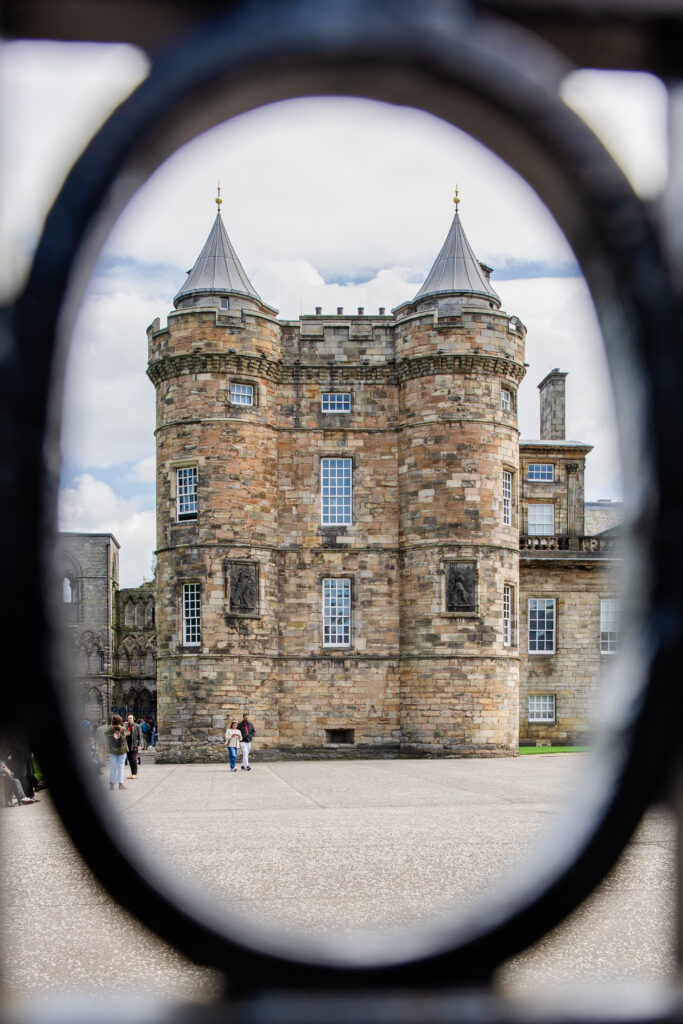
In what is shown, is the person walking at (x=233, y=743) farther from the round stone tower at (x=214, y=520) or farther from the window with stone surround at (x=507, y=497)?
the window with stone surround at (x=507, y=497)

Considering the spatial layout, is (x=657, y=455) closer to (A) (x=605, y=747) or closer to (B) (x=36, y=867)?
(A) (x=605, y=747)

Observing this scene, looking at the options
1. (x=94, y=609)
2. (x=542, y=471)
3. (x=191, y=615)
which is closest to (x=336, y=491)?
(x=191, y=615)

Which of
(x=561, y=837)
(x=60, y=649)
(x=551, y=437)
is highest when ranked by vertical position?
(x=551, y=437)

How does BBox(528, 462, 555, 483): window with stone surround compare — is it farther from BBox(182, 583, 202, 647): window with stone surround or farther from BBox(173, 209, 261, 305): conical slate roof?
BBox(182, 583, 202, 647): window with stone surround

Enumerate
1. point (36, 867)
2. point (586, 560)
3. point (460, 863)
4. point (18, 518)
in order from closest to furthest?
point (18, 518) → point (460, 863) → point (36, 867) → point (586, 560)

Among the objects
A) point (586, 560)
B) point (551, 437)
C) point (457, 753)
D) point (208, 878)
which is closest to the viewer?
point (208, 878)

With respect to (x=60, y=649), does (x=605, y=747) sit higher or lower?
lower

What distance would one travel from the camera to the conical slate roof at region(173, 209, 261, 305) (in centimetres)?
3222

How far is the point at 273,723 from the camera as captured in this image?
30.6m

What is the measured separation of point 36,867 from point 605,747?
11305 millimetres

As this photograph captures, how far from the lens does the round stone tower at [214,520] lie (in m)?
29.9

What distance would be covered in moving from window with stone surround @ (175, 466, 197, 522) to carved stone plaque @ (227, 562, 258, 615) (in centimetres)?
215

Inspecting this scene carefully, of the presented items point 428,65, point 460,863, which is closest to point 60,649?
point 428,65

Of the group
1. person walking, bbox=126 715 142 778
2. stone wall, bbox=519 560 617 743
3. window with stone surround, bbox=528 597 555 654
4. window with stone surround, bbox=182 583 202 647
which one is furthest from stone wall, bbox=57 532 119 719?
person walking, bbox=126 715 142 778
